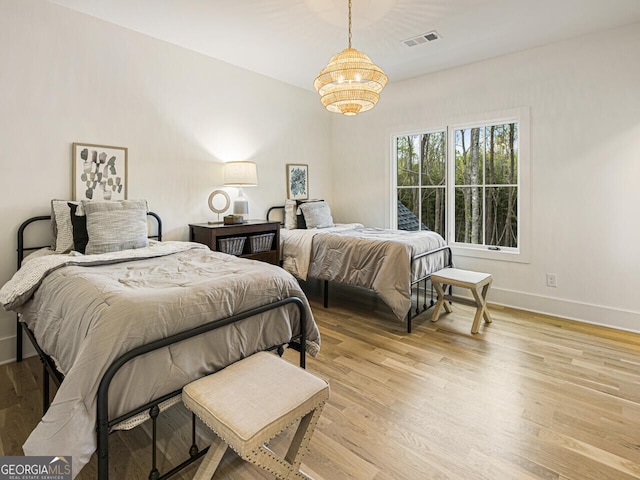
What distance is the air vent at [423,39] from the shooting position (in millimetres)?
3294

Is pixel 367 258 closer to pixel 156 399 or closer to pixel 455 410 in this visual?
pixel 455 410

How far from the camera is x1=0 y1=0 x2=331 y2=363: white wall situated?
2643 mm

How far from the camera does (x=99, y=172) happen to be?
3.05 metres

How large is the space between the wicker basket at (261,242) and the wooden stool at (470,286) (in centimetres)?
175

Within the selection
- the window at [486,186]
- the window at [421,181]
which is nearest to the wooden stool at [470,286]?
the window at [486,186]

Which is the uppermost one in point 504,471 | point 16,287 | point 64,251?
point 64,251

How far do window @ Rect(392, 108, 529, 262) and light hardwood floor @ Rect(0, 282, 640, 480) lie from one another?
1.27 m

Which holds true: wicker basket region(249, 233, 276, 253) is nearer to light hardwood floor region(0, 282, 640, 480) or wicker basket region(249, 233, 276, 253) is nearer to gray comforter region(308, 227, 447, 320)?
gray comforter region(308, 227, 447, 320)

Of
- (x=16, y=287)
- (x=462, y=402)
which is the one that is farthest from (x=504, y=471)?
(x=16, y=287)

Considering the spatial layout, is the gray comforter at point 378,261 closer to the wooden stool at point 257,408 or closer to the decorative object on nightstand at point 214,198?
the decorative object on nightstand at point 214,198

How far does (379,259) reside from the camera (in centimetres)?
339

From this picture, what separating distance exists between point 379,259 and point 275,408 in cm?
225

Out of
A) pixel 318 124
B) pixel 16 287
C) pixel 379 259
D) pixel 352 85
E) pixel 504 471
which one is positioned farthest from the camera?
pixel 318 124

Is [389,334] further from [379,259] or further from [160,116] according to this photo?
[160,116]
